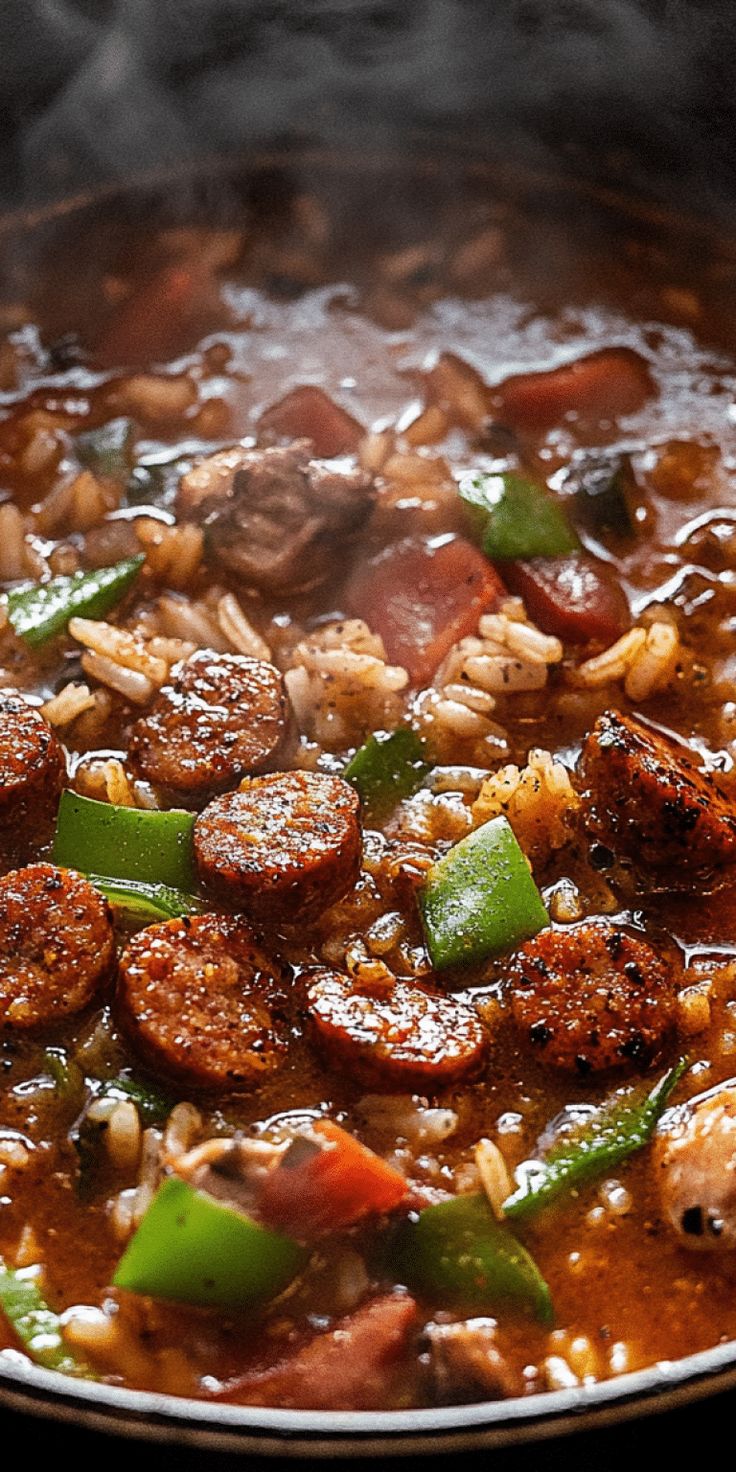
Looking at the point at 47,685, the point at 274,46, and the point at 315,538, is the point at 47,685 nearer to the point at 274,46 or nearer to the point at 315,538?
the point at 315,538

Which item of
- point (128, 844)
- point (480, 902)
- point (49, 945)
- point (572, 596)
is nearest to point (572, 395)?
point (572, 596)

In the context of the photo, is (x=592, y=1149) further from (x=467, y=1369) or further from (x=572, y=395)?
(x=572, y=395)

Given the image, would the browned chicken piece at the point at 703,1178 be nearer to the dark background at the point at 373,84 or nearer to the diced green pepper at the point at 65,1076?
the diced green pepper at the point at 65,1076

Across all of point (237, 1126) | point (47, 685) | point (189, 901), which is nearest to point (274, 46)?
point (47, 685)

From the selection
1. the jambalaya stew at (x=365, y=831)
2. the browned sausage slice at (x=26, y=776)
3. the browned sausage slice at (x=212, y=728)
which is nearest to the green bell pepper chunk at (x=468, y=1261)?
the jambalaya stew at (x=365, y=831)

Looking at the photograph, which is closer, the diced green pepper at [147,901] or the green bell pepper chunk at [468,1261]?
the green bell pepper chunk at [468,1261]
